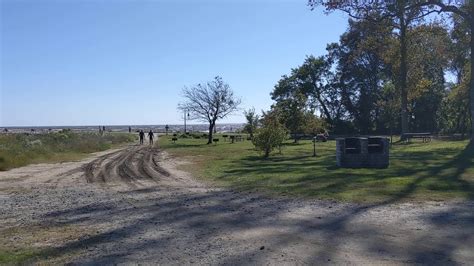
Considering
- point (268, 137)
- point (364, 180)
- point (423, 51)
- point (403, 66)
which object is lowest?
point (364, 180)

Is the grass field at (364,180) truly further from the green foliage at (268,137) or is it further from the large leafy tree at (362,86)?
the large leafy tree at (362,86)

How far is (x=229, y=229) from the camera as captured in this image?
916cm

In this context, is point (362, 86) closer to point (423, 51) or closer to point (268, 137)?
point (423, 51)

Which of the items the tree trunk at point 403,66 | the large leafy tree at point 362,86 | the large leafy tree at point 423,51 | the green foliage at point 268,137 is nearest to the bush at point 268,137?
the green foliage at point 268,137

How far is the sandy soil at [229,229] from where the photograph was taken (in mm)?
7266

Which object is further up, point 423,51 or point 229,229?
point 423,51

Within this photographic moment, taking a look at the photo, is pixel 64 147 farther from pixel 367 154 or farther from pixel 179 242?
pixel 179 242

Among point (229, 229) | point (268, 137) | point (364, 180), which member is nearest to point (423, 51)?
point (268, 137)

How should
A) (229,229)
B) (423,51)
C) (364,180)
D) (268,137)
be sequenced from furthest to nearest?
(423,51) → (268,137) → (364,180) → (229,229)

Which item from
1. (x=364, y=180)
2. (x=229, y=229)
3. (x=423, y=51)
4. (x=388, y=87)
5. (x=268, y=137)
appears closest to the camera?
(x=229, y=229)

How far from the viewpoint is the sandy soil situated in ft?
23.8

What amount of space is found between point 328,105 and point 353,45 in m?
10.4

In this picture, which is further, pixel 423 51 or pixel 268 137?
pixel 423 51

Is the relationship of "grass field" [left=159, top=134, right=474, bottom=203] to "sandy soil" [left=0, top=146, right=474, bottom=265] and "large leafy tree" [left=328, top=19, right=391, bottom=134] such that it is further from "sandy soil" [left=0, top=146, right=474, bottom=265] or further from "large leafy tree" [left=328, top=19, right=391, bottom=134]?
"large leafy tree" [left=328, top=19, right=391, bottom=134]
